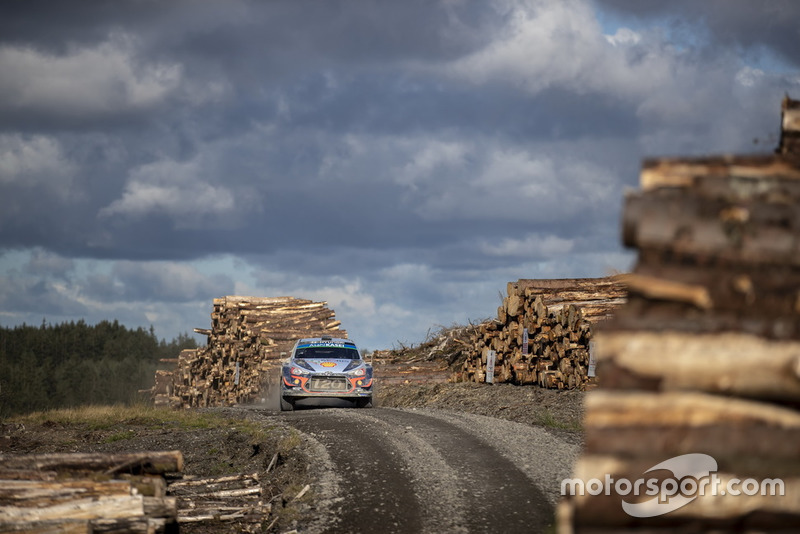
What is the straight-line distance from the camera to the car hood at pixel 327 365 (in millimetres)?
19484

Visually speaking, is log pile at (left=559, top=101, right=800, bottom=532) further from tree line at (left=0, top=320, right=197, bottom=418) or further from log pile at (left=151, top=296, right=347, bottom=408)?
tree line at (left=0, top=320, right=197, bottom=418)

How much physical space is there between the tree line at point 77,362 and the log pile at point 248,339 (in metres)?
52.5

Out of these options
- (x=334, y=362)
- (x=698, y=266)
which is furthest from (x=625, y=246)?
(x=334, y=362)

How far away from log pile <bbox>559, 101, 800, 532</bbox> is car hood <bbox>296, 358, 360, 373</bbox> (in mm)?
17076

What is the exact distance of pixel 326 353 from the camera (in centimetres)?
2009

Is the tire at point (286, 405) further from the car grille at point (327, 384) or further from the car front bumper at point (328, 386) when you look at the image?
the car grille at point (327, 384)

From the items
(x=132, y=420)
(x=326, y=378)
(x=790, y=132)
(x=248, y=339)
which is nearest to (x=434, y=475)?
(x=790, y=132)

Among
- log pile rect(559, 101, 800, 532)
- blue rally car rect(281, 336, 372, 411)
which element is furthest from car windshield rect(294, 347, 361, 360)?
log pile rect(559, 101, 800, 532)

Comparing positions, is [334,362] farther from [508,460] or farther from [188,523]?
[188,523]

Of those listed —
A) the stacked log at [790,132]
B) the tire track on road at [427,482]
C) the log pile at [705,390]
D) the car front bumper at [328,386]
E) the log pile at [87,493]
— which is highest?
the stacked log at [790,132]

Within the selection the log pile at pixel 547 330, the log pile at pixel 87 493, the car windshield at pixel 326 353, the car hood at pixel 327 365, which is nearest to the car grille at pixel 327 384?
the car hood at pixel 327 365

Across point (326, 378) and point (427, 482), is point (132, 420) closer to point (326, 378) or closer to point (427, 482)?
point (326, 378)

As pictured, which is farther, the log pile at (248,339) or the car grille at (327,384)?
the log pile at (248,339)

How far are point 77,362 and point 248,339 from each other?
89324mm
